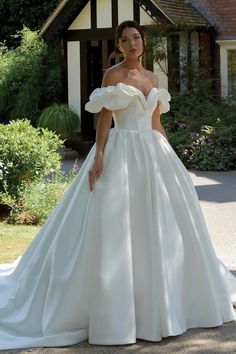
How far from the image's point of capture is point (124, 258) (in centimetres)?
445

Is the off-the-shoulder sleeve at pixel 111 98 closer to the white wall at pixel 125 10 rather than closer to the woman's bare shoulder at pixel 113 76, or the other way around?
the woman's bare shoulder at pixel 113 76

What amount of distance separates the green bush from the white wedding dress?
4.55m

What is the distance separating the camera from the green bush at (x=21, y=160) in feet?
30.9

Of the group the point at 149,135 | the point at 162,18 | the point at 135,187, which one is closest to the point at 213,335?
the point at 135,187

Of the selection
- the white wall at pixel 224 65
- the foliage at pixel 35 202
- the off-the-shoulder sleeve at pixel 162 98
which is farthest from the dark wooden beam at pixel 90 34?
the off-the-shoulder sleeve at pixel 162 98

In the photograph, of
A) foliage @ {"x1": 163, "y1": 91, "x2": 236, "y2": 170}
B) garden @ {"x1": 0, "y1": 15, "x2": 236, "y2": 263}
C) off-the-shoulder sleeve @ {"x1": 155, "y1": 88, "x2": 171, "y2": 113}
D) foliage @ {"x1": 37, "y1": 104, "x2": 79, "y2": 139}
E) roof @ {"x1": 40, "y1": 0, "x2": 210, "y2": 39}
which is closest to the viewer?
off-the-shoulder sleeve @ {"x1": 155, "y1": 88, "x2": 171, "y2": 113}

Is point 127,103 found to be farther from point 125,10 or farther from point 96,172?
point 125,10

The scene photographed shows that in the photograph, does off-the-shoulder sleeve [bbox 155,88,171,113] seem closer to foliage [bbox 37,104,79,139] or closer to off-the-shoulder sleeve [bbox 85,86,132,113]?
off-the-shoulder sleeve [bbox 85,86,132,113]

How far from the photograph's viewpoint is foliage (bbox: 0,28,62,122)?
1855 centimetres

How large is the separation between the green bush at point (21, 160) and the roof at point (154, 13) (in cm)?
797

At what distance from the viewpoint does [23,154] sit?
9406 millimetres

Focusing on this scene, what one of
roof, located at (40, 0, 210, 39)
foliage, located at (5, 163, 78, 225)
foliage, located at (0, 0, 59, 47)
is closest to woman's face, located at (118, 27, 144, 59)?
foliage, located at (5, 163, 78, 225)

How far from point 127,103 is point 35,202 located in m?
4.58

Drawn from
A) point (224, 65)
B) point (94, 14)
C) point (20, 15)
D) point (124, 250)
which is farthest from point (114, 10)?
point (124, 250)
